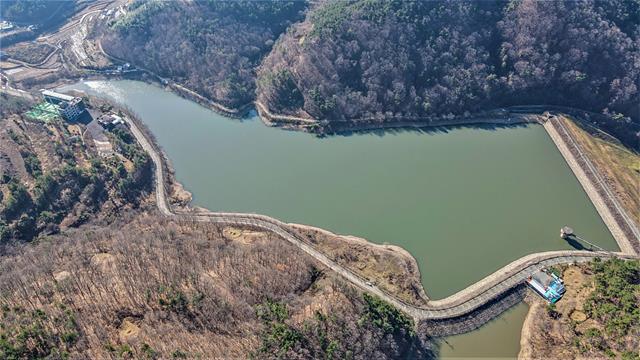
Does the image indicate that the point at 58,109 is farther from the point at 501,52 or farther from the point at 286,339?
the point at 501,52

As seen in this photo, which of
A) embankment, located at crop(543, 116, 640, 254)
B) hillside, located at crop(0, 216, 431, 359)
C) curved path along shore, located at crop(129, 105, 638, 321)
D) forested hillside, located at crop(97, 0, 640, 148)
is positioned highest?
forested hillside, located at crop(97, 0, 640, 148)

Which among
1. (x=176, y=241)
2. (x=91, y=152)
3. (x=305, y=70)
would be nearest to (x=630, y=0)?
(x=305, y=70)

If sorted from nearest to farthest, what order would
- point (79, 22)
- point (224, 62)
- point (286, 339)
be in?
point (286, 339) < point (224, 62) < point (79, 22)

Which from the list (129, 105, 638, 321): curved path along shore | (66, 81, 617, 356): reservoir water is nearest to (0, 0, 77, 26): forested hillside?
(66, 81, 617, 356): reservoir water

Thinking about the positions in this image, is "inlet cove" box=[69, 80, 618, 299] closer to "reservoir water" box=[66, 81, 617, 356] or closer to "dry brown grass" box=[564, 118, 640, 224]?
"reservoir water" box=[66, 81, 617, 356]

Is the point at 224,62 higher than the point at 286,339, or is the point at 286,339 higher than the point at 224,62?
the point at 224,62

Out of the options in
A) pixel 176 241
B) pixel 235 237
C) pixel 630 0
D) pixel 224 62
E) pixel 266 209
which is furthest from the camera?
pixel 224 62

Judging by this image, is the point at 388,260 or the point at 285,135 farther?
the point at 285,135
